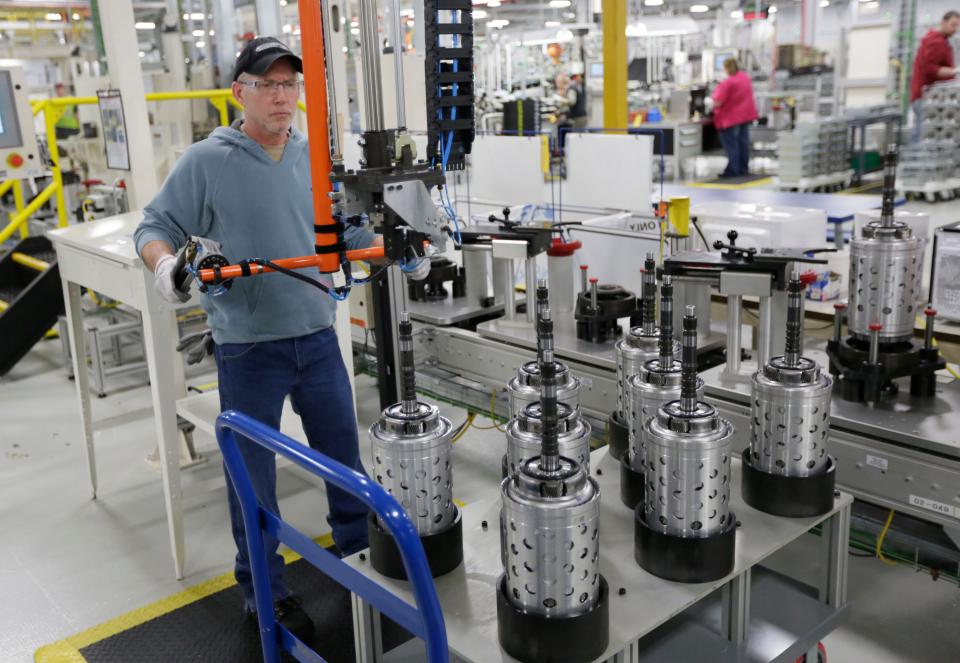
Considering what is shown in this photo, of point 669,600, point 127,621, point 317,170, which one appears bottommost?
point 127,621

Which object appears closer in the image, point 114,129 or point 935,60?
point 114,129

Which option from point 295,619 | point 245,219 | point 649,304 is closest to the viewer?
point 649,304

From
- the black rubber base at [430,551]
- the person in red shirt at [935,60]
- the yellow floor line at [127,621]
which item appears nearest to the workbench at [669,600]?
the black rubber base at [430,551]

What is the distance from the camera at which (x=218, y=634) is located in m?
2.71

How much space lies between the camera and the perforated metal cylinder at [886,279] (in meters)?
2.23

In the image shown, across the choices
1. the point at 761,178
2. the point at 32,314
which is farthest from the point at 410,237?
the point at 761,178

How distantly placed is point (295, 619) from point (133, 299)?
1.10 metres

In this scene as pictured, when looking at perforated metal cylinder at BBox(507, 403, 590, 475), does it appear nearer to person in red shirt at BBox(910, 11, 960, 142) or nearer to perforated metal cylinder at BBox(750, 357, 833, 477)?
perforated metal cylinder at BBox(750, 357, 833, 477)

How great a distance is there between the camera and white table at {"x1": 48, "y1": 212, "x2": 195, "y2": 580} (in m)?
2.74

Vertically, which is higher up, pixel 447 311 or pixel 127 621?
pixel 447 311

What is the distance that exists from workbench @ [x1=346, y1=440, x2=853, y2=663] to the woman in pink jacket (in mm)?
10078

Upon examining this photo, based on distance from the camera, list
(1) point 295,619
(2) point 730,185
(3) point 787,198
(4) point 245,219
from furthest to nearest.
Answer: (2) point 730,185, (3) point 787,198, (1) point 295,619, (4) point 245,219

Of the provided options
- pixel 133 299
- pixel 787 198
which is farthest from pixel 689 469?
pixel 787 198

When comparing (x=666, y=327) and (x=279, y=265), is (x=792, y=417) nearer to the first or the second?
(x=666, y=327)
